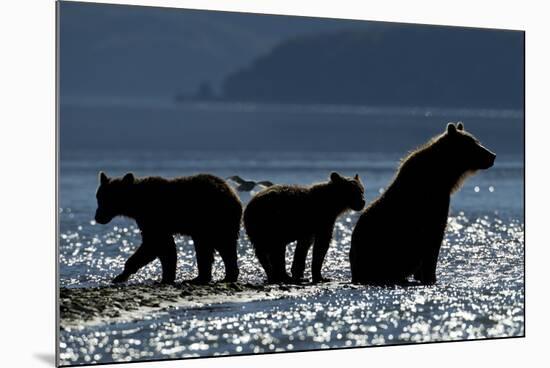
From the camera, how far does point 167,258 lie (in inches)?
389

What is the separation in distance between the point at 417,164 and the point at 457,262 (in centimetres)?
109

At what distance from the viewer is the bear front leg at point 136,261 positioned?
32.3ft

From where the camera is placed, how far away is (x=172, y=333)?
941 centimetres

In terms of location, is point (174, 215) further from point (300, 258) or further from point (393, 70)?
point (393, 70)

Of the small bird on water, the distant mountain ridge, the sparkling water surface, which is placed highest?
the distant mountain ridge

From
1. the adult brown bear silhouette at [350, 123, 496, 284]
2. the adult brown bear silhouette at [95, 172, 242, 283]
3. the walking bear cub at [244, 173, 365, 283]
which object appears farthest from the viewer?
the adult brown bear silhouette at [350, 123, 496, 284]

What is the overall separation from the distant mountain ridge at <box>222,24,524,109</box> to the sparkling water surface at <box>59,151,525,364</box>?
53 centimetres

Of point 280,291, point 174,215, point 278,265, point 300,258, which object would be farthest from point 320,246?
point 174,215

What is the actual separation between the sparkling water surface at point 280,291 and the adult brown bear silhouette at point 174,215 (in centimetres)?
9

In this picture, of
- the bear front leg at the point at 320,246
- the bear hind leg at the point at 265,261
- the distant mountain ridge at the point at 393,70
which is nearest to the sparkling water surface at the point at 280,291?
the bear hind leg at the point at 265,261

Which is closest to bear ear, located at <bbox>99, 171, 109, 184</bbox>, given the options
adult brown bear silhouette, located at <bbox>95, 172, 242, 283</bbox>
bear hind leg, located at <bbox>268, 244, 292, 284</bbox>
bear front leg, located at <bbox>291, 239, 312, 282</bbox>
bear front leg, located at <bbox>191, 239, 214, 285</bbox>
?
adult brown bear silhouette, located at <bbox>95, 172, 242, 283</bbox>

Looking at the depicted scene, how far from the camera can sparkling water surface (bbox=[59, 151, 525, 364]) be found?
9367mm

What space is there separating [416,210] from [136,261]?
2.43 m

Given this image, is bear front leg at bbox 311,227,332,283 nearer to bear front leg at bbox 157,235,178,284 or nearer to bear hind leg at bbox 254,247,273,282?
bear hind leg at bbox 254,247,273,282
